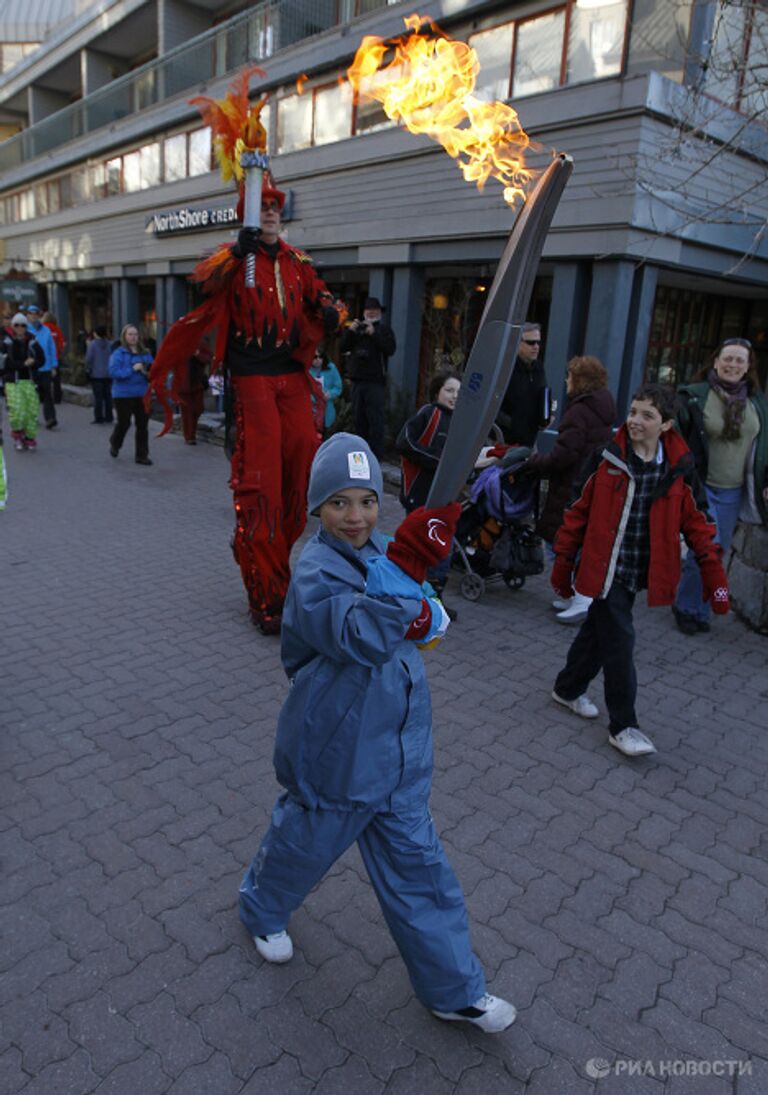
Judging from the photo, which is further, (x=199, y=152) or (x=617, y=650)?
(x=199, y=152)

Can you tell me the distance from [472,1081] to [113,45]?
1163 inches

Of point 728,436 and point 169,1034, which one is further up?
point 728,436

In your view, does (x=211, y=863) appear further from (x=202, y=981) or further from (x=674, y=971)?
(x=674, y=971)

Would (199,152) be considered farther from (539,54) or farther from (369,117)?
(539,54)

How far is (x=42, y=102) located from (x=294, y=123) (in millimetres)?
21021

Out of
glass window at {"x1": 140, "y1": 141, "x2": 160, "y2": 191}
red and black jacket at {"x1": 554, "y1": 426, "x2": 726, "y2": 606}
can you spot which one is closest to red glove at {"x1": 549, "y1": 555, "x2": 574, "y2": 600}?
red and black jacket at {"x1": 554, "y1": 426, "x2": 726, "y2": 606}

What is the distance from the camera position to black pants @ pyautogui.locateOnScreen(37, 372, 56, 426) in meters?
13.2

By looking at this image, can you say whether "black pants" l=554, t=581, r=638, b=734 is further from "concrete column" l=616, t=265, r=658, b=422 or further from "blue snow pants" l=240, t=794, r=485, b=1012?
"concrete column" l=616, t=265, r=658, b=422

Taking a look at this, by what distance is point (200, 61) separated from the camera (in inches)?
757

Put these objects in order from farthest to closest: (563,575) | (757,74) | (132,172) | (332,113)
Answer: (132,172)
(332,113)
(757,74)
(563,575)

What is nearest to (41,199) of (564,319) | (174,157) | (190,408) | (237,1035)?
(174,157)

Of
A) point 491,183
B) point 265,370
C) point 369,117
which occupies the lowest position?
point 265,370

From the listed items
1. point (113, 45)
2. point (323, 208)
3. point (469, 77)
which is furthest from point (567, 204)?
point (113, 45)

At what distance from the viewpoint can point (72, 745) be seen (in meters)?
3.88
